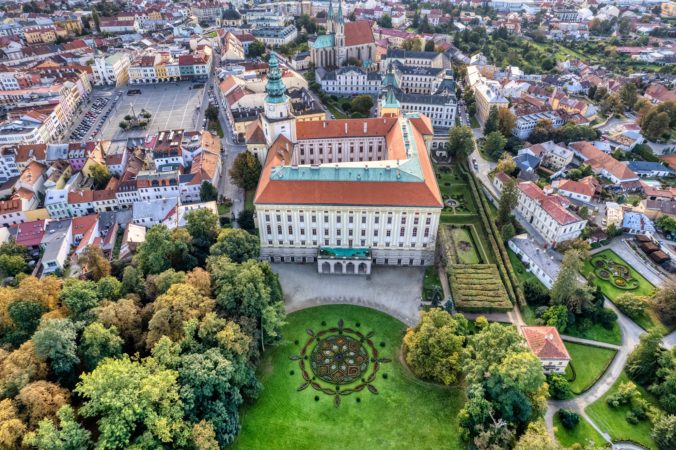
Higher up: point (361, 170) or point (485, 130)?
point (361, 170)

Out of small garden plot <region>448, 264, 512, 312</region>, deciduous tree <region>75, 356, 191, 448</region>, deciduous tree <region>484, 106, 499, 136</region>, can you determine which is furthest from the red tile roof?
deciduous tree <region>484, 106, 499, 136</region>

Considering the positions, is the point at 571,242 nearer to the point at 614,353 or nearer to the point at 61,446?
the point at 614,353

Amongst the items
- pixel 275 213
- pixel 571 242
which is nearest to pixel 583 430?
pixel 571 242

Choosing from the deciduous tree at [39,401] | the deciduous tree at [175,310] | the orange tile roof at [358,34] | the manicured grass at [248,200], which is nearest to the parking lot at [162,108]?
the manicured grass at [248,200]

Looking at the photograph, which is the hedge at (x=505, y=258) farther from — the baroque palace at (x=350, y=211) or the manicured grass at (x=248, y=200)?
the manicured grass at (x=248, y=200)

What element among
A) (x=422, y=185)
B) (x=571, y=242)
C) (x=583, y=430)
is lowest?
(x=583, y=430)

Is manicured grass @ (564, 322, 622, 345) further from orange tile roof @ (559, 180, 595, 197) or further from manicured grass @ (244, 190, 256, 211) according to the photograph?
manicured grass @ (244, 190, 256, 211)

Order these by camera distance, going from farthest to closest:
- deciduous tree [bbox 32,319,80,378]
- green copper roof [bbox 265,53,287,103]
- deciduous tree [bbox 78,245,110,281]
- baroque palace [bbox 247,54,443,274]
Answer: green copper roof [bbox 265,53,287,103] < baroque palace [bbox 247,54,443,274] < deciduous tree [bbox 78,245,110,281] < deciduous tree [bbox 32,319,80,378]

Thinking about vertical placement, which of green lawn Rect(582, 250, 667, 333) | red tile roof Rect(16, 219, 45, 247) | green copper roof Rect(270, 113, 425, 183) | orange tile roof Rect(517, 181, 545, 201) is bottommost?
green lawn Rect(582, 250, 667, 333)
